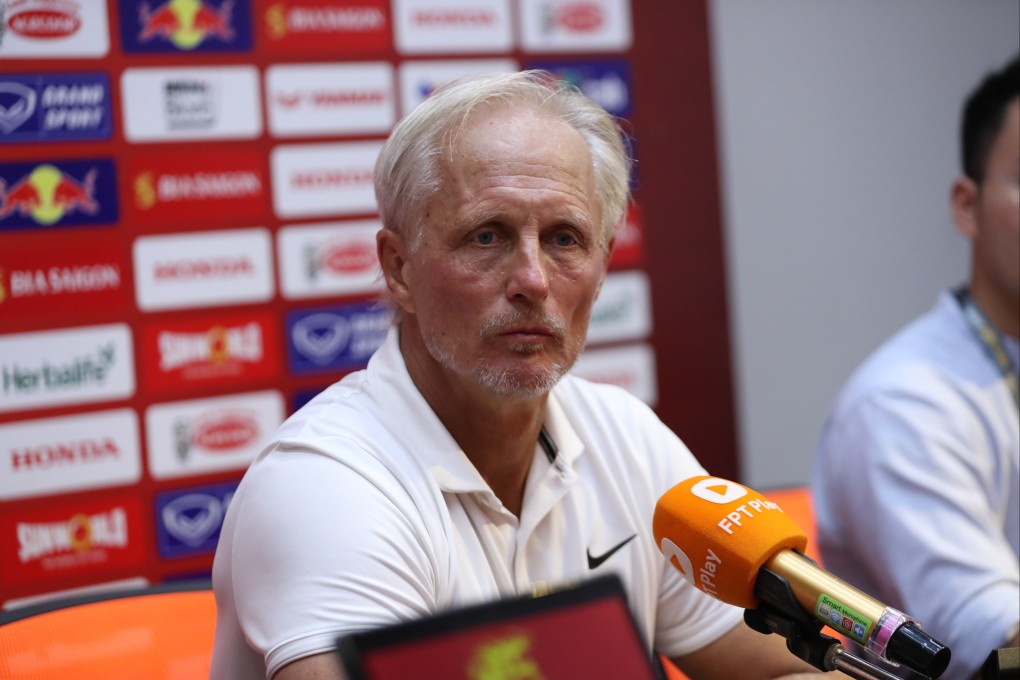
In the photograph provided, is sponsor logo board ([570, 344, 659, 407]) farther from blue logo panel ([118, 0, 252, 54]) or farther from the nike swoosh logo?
the nike swoosh logo

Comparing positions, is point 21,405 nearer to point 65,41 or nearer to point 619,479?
point 65,41

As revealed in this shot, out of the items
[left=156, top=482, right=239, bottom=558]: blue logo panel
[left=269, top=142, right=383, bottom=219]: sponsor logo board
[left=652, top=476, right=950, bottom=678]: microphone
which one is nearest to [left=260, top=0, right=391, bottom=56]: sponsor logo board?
[left=269, top=142, right=383, bottom=219]: sponsor logo board

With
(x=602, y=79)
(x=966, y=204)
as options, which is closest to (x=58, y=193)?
(x=602, y=79)

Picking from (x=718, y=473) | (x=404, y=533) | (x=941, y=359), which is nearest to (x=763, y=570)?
(x=404, y=533)

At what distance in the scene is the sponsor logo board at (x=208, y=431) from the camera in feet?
8.76

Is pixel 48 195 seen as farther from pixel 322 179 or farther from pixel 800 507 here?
pixel 800 507

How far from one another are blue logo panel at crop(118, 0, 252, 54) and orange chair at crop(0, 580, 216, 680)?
1496mm

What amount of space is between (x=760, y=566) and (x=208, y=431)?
6.37ft

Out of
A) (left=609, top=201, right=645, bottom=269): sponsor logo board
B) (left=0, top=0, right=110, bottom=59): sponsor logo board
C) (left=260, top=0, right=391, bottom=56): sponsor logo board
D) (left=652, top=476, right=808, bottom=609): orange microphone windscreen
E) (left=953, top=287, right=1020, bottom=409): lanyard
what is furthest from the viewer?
(left=609, top=201, right=645, bottom=269): sponsor logo board

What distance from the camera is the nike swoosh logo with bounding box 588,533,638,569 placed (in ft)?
4.71

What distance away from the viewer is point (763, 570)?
3.39 feet

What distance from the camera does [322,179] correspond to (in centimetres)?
283

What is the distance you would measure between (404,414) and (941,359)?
38.7 inches

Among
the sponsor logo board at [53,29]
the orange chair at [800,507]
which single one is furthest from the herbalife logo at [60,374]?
the orange chair at [800,507]
